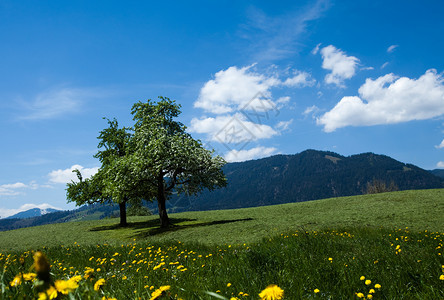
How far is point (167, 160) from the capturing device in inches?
1095

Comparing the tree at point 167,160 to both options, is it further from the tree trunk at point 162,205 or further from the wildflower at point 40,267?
the wildflower at point 40,267

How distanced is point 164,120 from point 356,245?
2697 centimetres

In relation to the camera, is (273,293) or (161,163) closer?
(273,293)

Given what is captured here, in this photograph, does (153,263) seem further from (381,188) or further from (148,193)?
(381,188)

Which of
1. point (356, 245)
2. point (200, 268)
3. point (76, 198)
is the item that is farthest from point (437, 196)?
point (76, 198)

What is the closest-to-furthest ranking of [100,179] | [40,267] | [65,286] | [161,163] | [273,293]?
[40,267] < [65,286] < [273,293] < [161,163] < [100,179]

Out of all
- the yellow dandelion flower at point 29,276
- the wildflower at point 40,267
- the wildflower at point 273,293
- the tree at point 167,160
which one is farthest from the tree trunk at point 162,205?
the wildflower at point 40,267

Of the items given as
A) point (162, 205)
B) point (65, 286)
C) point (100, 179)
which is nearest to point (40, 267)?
point (65, 286)

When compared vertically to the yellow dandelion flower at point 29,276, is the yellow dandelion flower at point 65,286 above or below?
above

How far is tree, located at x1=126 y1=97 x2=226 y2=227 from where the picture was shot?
90.7 ft

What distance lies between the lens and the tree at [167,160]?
90.7 ft

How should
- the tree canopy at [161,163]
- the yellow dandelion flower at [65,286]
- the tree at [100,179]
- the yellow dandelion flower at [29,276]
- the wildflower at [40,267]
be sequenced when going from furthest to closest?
1. the tree at [100,179]
2. the tree canopy at [161,163]
3. the yellow dandelion flower at [29,276]
4. the yellow dandelion flower at [65,286]
5. the wildflower at [40,267]

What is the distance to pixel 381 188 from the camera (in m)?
118

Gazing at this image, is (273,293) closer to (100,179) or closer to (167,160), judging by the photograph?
(167,160)
